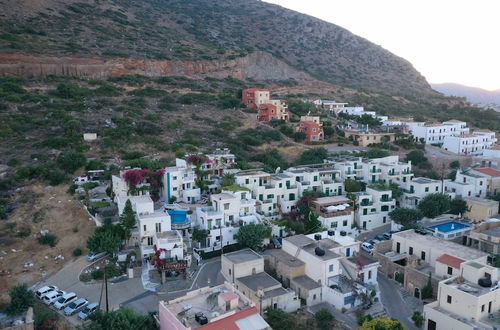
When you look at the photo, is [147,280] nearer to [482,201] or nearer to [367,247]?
[367,247]

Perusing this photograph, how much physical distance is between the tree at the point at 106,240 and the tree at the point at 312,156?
20.2 m

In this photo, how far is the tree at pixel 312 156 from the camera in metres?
39.9

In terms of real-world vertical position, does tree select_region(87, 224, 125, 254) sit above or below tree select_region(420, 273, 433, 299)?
above

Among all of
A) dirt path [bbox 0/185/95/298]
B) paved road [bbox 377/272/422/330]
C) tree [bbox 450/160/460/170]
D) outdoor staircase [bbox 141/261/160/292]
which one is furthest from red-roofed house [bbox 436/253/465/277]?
tree [bbox 450/160/460/170]

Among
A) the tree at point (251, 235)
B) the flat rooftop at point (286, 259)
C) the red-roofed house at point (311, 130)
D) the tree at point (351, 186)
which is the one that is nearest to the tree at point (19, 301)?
the tree at point (251, 235)

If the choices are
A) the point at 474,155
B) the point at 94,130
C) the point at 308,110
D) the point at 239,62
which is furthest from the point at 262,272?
the point at 239,62

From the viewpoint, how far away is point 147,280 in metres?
22.4

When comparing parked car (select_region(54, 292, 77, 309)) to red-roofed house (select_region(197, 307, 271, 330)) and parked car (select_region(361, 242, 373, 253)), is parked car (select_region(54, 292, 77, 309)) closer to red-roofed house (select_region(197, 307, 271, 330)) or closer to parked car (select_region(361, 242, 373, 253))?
red-roofed house (select_region(197, 307, 271, 330))

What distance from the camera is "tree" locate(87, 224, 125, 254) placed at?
23984 millimetres

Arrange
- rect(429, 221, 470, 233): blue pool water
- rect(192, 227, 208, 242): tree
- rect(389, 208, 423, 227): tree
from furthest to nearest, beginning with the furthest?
rect(389, 208, 423, 227): tree
rect(429, 221, 470, 233): blue pool water
rect(192, 227, 208, 242): tree

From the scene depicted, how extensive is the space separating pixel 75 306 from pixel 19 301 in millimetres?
2373

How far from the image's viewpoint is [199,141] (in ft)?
140

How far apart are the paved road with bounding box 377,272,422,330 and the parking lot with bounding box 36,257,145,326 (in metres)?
12.4

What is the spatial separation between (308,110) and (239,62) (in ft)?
82.0
